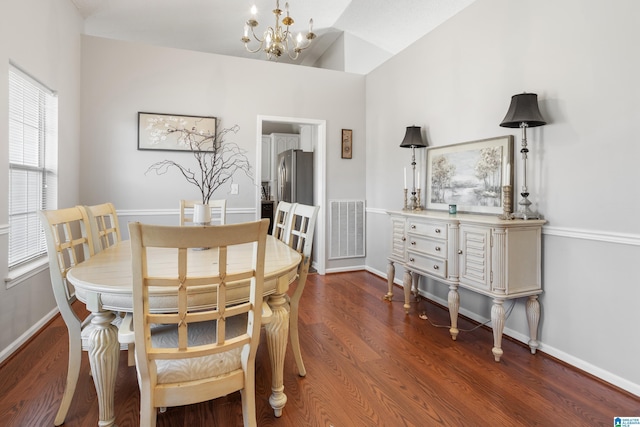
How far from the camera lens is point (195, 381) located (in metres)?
1.20

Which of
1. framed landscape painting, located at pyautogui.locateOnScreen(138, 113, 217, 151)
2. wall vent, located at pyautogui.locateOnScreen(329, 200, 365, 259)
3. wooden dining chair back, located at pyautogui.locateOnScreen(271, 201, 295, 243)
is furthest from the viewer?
wall vent, located at pyautogui.locateOnScreen(329, 200, 365, 259)

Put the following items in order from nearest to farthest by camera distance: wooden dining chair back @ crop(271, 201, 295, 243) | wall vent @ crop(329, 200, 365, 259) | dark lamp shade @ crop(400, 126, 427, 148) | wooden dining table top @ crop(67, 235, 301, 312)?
wooden dining table top @ crop(67, 235, 301, 312), wooden dining chair back @ crop(271, 201, 295, 243), dark lamp shade @ crop(400, 126, 427, 148), wall vent @ crop(329, 200, 365, 259)

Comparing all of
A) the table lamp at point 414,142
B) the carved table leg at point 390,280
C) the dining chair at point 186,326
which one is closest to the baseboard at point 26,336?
the dining chair at point 186,326

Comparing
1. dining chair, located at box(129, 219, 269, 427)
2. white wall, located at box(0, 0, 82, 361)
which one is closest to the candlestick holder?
dining chair, located at box(129, 219, 269, 427)

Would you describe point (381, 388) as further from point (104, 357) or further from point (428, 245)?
point (104, 357)

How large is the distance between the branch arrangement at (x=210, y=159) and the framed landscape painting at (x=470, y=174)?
215cm

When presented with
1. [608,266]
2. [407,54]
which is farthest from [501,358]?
[407,54]

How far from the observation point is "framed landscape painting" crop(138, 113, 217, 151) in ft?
11.9

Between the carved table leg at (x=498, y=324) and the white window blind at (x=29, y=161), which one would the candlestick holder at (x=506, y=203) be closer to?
the carved table leg at (x=498, y=324)

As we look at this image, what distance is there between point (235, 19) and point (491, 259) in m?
3.99

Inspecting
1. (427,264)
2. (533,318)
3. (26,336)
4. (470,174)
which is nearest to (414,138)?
(470,174)

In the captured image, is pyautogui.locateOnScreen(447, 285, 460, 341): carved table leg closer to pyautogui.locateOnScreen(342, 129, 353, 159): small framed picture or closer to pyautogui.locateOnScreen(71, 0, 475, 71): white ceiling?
pyautogui.locateOnScreen(342, 129, 353, 159): small framed picture

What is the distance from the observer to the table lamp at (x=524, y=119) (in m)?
2.16

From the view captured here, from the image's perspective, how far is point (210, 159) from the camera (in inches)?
154
